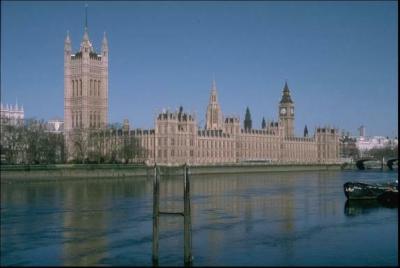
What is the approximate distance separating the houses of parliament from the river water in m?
56.8

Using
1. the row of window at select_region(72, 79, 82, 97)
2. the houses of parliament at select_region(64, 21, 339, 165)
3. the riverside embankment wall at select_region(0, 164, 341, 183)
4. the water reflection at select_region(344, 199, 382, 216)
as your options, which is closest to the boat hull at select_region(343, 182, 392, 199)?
the water reflection at select_region(344, 199, 382, 216)

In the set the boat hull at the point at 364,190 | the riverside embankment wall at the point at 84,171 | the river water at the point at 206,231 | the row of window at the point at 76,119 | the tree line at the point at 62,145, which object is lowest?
the river water at the point at 206,231

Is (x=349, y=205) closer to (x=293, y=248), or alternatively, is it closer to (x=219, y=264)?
(x=293, y=248)

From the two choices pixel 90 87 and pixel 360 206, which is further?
pixel 90 87

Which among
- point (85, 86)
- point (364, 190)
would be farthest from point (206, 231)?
point (85, 86)

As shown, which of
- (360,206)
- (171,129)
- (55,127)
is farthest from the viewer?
(55,127)

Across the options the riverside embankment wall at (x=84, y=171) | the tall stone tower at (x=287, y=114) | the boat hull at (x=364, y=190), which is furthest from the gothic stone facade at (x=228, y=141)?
the boat hull at (x=364, y=190)

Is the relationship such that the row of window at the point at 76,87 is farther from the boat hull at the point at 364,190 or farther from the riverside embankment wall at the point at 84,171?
the boat hull at the point at 364,190

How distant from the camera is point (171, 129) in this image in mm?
104688

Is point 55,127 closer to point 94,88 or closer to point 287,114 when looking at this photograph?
point 94,88

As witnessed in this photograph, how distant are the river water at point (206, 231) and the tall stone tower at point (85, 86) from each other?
66581 mm

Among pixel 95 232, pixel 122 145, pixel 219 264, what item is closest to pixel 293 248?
pixel 219 264

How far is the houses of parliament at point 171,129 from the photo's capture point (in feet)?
341

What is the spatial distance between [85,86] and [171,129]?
17.9 meters
